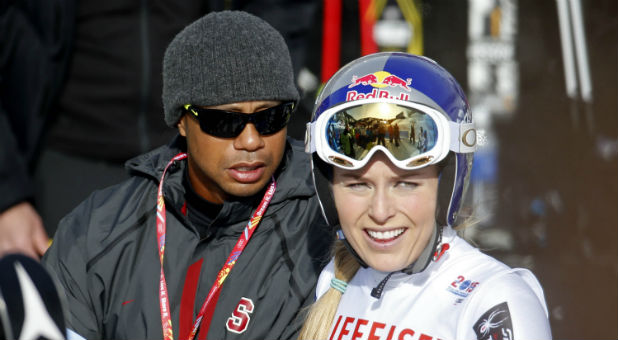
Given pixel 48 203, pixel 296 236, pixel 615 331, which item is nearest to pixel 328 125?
pixel 296 236

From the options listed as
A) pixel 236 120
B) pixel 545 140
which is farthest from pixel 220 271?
pixel 545 140

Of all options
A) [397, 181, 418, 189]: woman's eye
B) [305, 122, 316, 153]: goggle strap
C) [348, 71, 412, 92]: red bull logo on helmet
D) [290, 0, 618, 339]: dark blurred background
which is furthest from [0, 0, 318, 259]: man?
[397, 181, 418, 189]: woman's eye

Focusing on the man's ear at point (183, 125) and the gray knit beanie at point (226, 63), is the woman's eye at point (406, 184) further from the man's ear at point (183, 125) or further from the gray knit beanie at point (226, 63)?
the man's ear at point (183, 125)

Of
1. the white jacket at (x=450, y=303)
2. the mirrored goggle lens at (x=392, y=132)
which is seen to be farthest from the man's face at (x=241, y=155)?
the mirrored goggle lens at (x=392, y=132)

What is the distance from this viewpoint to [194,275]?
2.68m

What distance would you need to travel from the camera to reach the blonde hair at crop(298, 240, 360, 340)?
2.30 m

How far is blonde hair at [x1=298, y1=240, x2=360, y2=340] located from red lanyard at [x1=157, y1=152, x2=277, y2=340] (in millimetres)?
343

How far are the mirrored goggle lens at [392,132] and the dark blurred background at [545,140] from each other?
41.8 inches

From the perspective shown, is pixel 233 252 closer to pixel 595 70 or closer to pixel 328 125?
pixel 328 125

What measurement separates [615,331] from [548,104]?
1.64 meters

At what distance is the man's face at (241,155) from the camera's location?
108 inches

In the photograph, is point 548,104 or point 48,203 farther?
point 548,104

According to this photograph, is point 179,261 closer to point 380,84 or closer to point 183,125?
point 183,125

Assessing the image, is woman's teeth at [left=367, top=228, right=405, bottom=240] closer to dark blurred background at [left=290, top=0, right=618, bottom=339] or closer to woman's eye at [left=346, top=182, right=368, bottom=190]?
woman's eye at [left=346, top=182, right=368, bottom=190]
